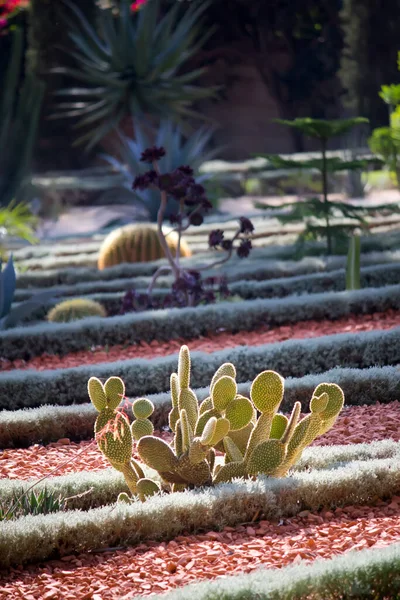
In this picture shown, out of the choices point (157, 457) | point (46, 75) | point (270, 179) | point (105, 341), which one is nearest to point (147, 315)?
point (105, 341)

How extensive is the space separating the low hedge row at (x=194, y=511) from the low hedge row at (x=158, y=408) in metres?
1.18

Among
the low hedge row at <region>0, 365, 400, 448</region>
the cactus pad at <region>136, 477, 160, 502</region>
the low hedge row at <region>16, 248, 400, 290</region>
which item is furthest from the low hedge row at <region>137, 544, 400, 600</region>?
the low hedge row at <region>16, 248, 400, 290</region>

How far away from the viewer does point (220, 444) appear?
362 cm

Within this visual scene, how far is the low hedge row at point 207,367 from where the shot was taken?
5016 mm

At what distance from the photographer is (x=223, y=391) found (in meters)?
3.36

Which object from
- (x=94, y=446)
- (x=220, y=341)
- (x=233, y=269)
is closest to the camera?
(x=94, y=446)

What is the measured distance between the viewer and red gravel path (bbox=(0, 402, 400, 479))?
396 cm

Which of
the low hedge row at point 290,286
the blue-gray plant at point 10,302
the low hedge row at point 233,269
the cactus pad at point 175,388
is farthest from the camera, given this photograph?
the low hedge row at point 233,269

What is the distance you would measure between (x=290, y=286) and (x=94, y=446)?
10.8 ft

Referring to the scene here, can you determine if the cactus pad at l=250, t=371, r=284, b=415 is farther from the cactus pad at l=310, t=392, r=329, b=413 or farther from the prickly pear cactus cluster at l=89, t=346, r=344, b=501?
the cactus pad at l=310, t=392, r=329, b=413

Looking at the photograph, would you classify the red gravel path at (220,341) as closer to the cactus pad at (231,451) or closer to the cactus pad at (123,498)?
the cactus pad at (231,451)

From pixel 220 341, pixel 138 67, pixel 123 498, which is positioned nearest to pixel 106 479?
pixel 123 498

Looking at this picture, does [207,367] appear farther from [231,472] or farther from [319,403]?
[319,403]

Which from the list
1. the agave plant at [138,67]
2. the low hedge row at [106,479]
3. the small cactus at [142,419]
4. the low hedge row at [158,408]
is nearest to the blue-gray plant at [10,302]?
the low hedge row at [158,408]
